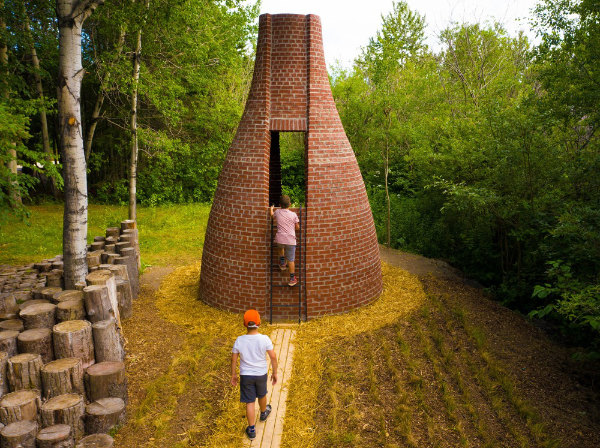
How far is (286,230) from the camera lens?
8039 millimetres

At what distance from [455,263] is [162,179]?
1599cm

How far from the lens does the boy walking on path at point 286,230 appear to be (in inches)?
316

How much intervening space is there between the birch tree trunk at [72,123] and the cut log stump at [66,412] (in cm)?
297

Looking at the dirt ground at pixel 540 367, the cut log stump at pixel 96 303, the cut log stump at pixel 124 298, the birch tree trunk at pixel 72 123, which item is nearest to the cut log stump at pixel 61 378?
the cut log stump at pixel 96 303

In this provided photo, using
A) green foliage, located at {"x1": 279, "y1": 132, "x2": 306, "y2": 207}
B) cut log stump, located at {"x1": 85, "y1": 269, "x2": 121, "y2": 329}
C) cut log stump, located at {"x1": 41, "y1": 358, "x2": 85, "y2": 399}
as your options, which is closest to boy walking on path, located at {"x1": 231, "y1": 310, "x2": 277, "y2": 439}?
cut log stump, located at {"x1": 41, "y1": 358, "x2": 85, "y2": 399}

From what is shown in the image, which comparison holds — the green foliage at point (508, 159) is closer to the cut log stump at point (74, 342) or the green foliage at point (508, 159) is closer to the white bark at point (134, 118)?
the cut log stump at point (74, 342)

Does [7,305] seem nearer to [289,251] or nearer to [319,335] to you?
[289,251]

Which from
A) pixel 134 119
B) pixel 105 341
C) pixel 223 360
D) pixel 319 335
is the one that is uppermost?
pixel 134 119

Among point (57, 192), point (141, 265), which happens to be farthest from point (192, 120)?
point (141, 265)

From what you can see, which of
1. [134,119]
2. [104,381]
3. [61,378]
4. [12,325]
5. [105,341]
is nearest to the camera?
[61,378]

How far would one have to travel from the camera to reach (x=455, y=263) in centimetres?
1485

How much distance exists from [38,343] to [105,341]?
0.78 metres

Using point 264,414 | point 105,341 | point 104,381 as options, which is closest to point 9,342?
point 105,341

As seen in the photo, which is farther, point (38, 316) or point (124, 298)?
point (124, 298)
